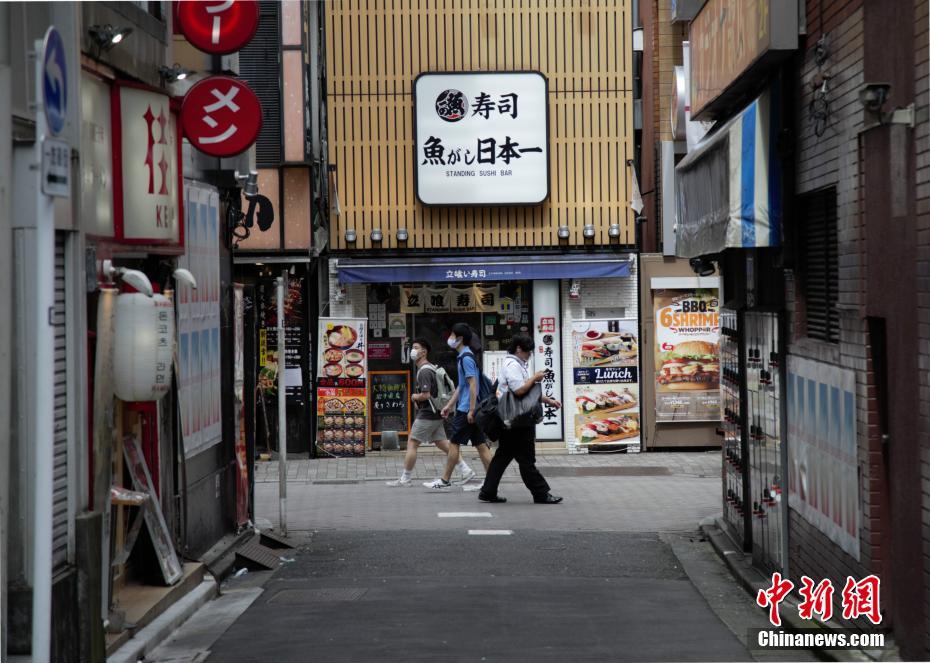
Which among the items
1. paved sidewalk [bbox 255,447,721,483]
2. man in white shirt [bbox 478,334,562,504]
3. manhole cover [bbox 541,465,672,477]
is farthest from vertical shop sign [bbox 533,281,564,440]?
man in white shirt [bbox 478,334,562,504]

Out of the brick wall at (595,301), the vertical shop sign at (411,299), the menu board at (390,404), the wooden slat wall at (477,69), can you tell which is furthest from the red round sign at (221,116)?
the brick wall at (595,301)

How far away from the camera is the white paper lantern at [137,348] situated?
8.85 meters

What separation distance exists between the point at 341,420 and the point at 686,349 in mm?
5697

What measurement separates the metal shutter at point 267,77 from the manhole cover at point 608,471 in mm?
6409

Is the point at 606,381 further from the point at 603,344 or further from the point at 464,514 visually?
the point at 464,514

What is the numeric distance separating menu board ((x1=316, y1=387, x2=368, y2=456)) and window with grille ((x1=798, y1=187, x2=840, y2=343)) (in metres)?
12.5

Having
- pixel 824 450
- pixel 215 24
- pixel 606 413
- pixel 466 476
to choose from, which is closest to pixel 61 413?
pixel 215 24

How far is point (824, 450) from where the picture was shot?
9719 mm

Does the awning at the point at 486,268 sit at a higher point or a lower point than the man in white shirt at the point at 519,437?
higher

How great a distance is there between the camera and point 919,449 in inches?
312

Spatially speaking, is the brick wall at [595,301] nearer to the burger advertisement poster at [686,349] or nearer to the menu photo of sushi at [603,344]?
the menu photo of sushi at [603,344]

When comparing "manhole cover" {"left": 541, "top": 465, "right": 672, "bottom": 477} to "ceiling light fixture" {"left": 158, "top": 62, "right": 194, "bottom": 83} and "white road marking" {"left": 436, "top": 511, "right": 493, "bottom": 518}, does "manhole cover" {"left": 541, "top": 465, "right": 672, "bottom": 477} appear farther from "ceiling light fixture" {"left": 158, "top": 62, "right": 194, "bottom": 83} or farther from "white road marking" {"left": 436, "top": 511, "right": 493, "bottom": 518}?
"ceiling light fixture" {"left": 158, "top": 62, "right": 194, "bottom": 83}

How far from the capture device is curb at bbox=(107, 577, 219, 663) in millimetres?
9008

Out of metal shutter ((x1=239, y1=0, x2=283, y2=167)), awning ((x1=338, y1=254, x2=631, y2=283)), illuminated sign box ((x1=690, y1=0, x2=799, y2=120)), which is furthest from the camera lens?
awning ((x1=338, y1=254, x2=631, y2=283))
